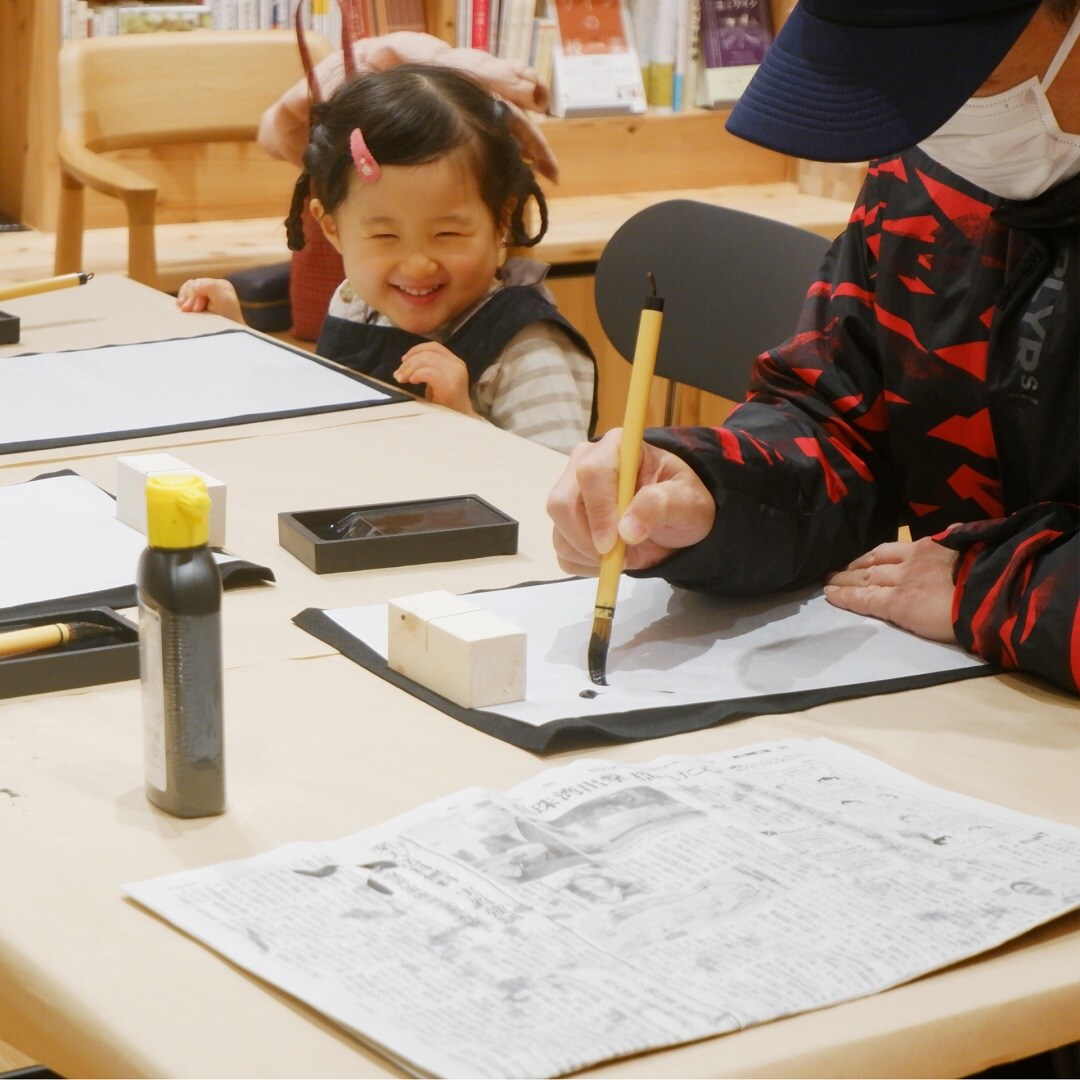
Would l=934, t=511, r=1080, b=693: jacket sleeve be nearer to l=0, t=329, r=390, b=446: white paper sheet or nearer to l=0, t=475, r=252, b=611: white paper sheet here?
l=0, t=475, r=252, b=611: white paper sheet

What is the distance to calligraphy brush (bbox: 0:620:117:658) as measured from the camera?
1.06m

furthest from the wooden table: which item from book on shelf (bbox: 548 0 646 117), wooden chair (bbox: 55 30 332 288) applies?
book on shelf (bbox: 548 0 646 117)

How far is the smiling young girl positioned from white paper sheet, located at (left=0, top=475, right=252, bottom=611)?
0.64 m

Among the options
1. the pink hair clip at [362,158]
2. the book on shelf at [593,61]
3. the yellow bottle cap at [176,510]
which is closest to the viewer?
the yellow bottle cap at [176,510]

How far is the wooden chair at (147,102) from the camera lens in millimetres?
2854

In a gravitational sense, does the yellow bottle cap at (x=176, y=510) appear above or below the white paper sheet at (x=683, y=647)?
above

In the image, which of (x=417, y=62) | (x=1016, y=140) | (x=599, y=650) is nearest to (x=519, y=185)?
(x=417, y=62)

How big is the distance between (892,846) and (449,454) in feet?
2.93

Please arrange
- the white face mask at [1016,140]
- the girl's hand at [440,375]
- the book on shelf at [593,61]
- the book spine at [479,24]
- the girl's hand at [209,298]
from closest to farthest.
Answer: the white face mask at [1016,140], the girl's hand at [440,375], the girl's hand at [209,298], the book spine at [479,24], the book on shelf at [593,61]

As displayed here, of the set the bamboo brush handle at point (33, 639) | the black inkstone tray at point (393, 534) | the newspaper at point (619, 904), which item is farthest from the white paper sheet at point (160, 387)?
the newspaper at point (619, 904)

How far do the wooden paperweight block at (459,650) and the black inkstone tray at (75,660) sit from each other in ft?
0.59

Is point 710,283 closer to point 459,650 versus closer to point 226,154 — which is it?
point 459,650

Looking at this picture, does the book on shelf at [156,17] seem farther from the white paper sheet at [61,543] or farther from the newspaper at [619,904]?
the newspaper at [619,904]

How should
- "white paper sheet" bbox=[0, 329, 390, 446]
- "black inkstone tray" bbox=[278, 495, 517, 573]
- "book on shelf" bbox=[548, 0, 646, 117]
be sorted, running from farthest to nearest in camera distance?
"book on shelf" bbox=[548, 0, 646, 117] < "white paper sheet" bbox=[0, 329, 390, 446] < "black inkstone tray" bbox=[278, 495, 517, 573]
